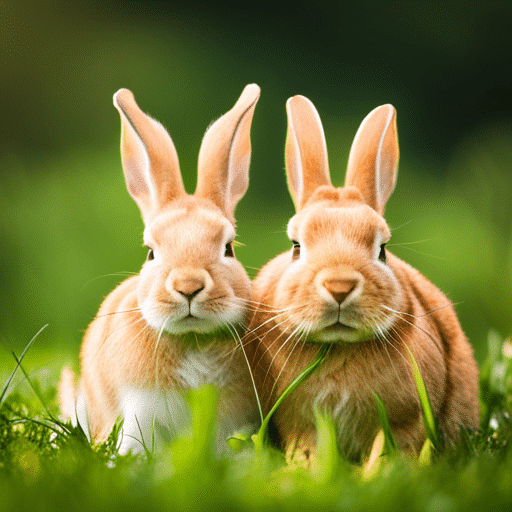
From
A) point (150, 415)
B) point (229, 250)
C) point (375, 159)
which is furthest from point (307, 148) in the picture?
point (150, 415)

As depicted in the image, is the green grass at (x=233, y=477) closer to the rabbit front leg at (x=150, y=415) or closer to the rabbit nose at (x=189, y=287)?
the rabbit front leg at (x=150, y=415)

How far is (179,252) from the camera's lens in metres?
1.06

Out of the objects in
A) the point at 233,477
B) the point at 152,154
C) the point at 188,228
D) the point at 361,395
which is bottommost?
the point at 233,477

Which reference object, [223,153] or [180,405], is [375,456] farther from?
[223,153]

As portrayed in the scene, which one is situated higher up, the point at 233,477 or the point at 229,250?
the point at 229,250

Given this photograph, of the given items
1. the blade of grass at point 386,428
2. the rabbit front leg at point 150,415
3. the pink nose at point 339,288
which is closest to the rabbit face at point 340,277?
the pink nose at point 339,288

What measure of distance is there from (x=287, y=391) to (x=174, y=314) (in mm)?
223

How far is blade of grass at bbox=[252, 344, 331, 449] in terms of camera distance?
3.31 ft

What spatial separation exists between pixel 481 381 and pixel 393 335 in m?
0.58

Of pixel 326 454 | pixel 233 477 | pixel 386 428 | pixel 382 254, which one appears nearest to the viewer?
pixel 233 477

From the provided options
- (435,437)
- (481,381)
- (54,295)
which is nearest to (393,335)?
(435,437)

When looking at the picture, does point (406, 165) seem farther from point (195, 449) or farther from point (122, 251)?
point (195, 449)

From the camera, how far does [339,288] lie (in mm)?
981

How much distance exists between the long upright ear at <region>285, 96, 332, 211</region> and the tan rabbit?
0.09 feet
